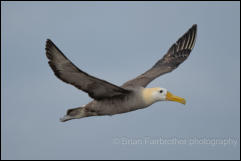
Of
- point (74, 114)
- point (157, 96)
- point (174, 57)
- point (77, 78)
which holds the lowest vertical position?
point (74, 114)

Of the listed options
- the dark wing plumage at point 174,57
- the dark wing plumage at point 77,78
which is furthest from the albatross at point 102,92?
the dark wing plumage at point 174,57

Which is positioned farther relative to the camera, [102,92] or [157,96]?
[157,96]

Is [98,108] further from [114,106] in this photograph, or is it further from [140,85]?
[140,85]

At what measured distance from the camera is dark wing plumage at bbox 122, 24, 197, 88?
1688cm

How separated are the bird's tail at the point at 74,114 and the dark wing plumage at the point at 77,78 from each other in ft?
2.33

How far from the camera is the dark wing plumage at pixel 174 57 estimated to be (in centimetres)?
1688

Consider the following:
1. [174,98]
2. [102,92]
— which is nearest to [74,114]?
[102,92]

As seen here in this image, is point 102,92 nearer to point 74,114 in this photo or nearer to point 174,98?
point 74,114

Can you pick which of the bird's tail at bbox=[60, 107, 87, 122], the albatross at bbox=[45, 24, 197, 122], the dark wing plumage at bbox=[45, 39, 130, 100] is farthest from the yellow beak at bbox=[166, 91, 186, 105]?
the bird's tail at bbox=[60, 107, 87, 122]

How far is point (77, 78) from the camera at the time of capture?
530 inches

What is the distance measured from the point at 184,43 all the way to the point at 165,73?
2321mm

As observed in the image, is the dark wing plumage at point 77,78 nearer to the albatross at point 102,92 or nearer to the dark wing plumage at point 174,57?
the albatross at point 102,92

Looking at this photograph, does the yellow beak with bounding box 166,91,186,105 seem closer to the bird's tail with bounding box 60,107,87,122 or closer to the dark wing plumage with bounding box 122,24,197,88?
the dark wing plumage with bounding box 122,24,197,88

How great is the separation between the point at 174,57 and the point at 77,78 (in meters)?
5.90
